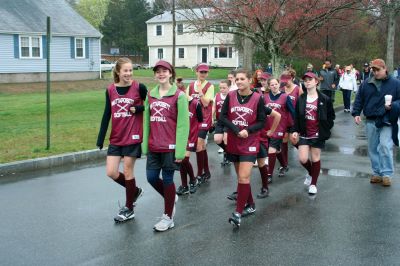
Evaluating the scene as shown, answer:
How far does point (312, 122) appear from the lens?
309 inches

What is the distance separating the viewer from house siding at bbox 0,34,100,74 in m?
33.4

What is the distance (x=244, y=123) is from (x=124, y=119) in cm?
147

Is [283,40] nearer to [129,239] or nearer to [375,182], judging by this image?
[375,182]

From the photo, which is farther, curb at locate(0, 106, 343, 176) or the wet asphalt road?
curb at locate(0, 106, 343, 176)

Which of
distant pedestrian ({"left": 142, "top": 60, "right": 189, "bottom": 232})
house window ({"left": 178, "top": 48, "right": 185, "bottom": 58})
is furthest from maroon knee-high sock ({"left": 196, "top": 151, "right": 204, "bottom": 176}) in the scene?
house window ({"left": 178, "top": 48, "right": 185, "bottom": 58})

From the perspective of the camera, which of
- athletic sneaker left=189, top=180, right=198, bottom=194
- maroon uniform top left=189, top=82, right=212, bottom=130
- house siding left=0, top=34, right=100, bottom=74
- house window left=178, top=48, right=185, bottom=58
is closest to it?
athletic sneaker left=189, top=180, right=198, bottom=194

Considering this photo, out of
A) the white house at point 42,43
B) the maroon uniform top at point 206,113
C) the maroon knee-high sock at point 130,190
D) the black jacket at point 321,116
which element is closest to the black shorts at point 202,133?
the maroon uniform top at point 206,113

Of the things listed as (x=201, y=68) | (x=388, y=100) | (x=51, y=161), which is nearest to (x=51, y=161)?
(x=51, y=161)

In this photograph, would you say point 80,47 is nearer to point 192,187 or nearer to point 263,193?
A: point 192,187

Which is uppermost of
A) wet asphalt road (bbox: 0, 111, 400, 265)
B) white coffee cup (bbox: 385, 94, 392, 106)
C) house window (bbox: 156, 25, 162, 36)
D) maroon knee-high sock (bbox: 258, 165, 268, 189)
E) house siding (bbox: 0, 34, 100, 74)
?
house window (bbox: 156, 25, 162, 36)

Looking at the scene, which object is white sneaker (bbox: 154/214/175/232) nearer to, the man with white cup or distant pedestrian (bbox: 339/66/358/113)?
the man with white cup

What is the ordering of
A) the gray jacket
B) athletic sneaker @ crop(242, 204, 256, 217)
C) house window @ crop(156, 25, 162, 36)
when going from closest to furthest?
athletic sneaker @ crop(242, 204, 256, 217), the gray jacket, house window @ crop(156, 25, 162, 36)

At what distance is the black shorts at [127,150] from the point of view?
628cm

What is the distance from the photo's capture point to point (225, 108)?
640 centimetres
